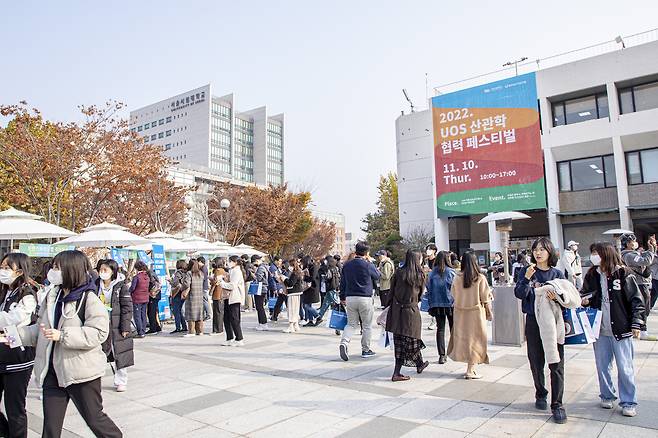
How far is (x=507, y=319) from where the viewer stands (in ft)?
27.4

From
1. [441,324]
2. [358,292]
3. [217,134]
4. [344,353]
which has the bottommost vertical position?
[344,353]

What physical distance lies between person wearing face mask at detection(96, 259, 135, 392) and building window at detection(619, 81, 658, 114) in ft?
82.6

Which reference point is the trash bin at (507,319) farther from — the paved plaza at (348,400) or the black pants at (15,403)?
the black pants at (15,403)

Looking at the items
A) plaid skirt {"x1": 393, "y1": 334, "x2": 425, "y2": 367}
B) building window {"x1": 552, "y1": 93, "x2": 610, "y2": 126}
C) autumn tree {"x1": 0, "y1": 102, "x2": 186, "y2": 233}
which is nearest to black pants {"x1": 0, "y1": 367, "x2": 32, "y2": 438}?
plaid skirt {"x1": 393, "y1": 334, "x2": 425, "y2": 367}

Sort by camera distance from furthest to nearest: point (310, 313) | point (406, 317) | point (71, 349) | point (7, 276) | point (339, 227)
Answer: point (339, 227), point (310, 313), point (406, 317), point (7, 276), point (71, 349)

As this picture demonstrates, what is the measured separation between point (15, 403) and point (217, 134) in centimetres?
10204

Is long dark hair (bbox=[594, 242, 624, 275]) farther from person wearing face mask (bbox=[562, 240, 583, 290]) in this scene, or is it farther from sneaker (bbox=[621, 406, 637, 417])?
person wearing face mask (bbox=[562, 240, 583, 290])

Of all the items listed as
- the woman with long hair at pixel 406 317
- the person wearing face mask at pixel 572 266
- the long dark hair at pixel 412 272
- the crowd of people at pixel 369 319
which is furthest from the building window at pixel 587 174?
the woman with long hair at pixel 406 317

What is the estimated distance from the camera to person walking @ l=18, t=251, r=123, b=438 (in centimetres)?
319

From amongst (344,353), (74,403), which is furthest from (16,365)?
(344,353)

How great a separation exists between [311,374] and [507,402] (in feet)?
8.95

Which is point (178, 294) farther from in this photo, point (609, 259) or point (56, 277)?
point (609, 259)

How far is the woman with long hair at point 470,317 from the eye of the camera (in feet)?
19.4

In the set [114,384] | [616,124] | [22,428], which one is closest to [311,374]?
[114,384]
